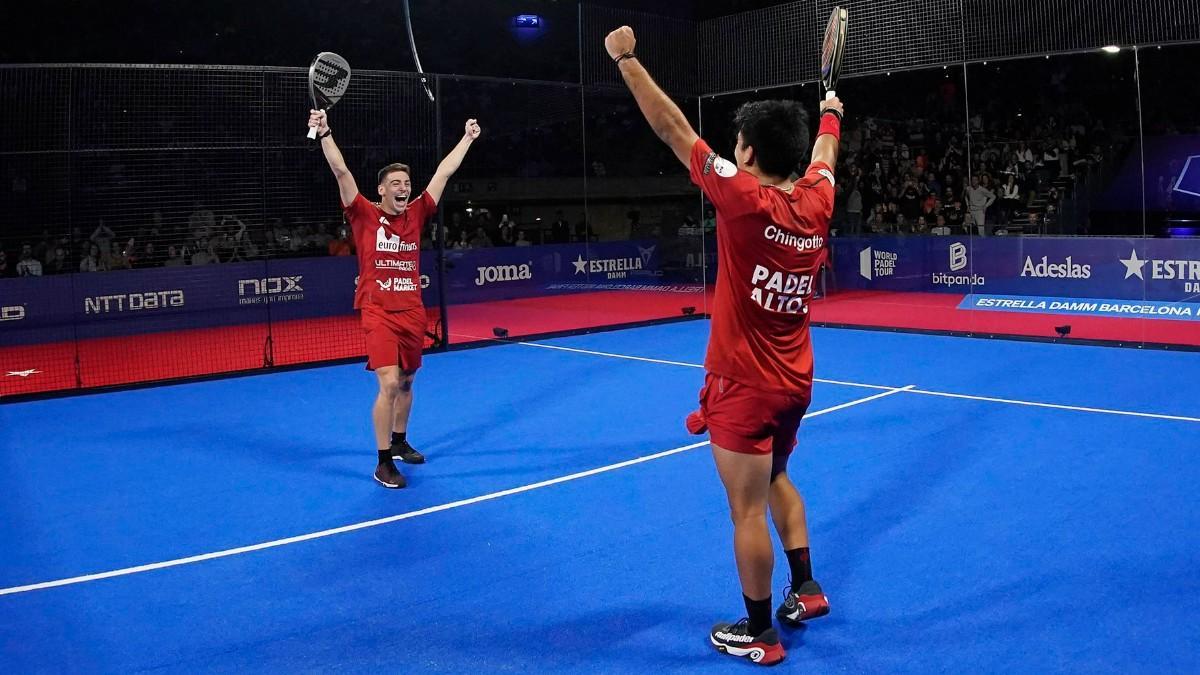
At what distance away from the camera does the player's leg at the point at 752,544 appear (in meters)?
3.54

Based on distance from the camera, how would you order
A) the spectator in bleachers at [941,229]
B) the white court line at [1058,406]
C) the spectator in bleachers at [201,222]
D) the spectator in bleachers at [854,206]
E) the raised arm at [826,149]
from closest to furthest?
the raised arm at [826,149] < the white court line at [1058,406] < the spectator in bleachers at [941,229] < the spectator in bleachers at [201,222] < the spectator in bleachers at [854,206]

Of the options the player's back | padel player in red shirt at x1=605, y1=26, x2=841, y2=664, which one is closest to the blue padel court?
padel player in red shirt at x1=605, y1=26, x2=841, y2=664

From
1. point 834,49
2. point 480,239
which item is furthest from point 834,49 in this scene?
point 480,239

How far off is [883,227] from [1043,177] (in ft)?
12.5

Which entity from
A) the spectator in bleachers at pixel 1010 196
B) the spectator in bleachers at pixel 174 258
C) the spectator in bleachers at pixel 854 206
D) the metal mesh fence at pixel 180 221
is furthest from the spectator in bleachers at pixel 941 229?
the spectator in bleachers at pixel 174 258

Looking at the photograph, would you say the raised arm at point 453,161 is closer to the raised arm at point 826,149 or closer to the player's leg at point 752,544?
the raised arm at point 826,149

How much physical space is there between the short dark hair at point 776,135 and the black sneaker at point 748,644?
1.58 metres

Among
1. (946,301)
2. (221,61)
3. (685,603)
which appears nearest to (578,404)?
(685,603)

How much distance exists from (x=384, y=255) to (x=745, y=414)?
353cm

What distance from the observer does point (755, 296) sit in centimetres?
347

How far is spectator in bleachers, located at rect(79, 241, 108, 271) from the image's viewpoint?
Result: 13562 mm

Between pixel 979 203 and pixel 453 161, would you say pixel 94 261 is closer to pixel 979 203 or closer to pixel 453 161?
pixel 453 161

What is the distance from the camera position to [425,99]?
12.5m

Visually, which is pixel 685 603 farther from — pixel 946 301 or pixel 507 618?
pixel 946 301
